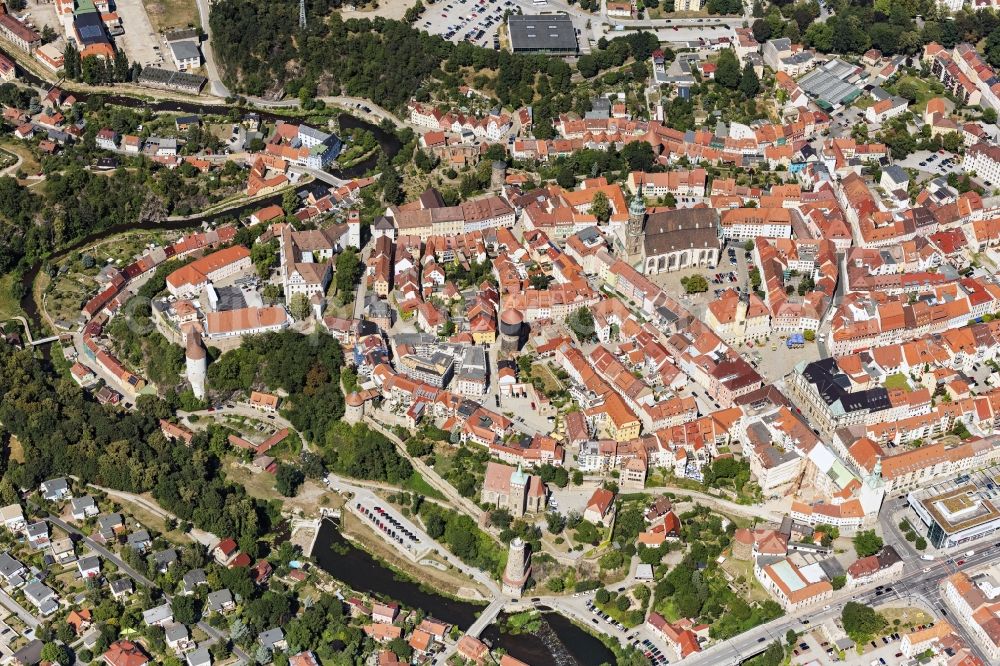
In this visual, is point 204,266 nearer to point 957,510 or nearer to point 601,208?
point 601,208

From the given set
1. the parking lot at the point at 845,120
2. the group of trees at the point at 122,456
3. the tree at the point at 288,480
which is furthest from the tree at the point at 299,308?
the parking lot at the point at 845,120

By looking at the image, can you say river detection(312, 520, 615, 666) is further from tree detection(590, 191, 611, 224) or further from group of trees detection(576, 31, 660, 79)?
group of trees detection(576, 31, 660, 79)

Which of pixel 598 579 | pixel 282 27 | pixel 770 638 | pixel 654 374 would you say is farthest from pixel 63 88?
pixel 770 638

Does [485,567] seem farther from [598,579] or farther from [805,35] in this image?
[805,35]

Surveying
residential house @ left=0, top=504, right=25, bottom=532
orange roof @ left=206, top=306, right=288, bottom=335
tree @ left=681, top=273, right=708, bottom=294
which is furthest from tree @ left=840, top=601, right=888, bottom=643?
residential house @ left=0, top=504, right=25, bottom=532

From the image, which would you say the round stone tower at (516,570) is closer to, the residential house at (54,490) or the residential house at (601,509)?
the residential house at (601,509)

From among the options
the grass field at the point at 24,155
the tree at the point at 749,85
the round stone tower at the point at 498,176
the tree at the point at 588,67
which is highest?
the tree at the point at 588,67

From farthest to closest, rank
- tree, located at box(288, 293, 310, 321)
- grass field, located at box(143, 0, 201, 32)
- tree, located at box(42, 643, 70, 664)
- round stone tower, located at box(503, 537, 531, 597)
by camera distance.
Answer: grass field, located at box(143, 0, 201, 32) < tree, located at box(288, 293, 310, 321) < round stone tower, located at box(503, 537, 531, 597) < tree, located at box(42, 643, 70, 664)

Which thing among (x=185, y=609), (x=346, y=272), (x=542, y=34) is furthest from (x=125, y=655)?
(x=542, y=34)
